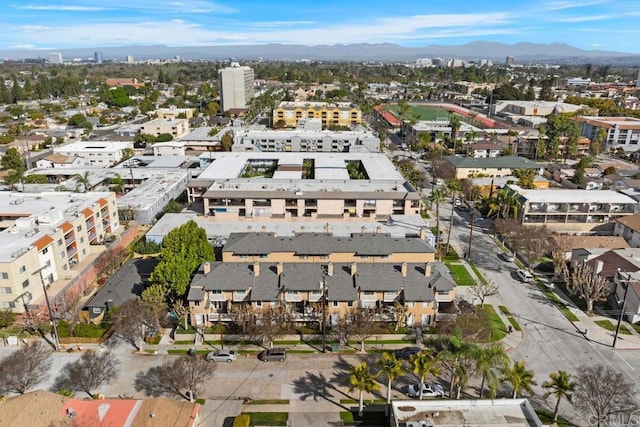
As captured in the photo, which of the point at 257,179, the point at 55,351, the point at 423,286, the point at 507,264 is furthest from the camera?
the point at 257,179

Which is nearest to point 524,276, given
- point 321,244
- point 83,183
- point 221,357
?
point 321,244

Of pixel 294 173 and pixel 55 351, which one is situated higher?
pixel 294 173

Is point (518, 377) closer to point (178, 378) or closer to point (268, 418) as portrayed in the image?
point (268, 418)

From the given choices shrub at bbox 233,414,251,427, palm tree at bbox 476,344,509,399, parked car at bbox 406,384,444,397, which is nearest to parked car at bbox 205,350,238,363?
shrub at bbox 233,414,251,427

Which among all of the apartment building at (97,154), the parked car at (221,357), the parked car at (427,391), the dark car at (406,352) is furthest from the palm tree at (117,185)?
the parked car at (427,391)

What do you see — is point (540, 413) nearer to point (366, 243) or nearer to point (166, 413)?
point (366, 243)

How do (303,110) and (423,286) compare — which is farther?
(303,110)

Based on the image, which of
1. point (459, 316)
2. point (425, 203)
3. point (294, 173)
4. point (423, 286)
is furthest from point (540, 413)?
point (294, 173)
